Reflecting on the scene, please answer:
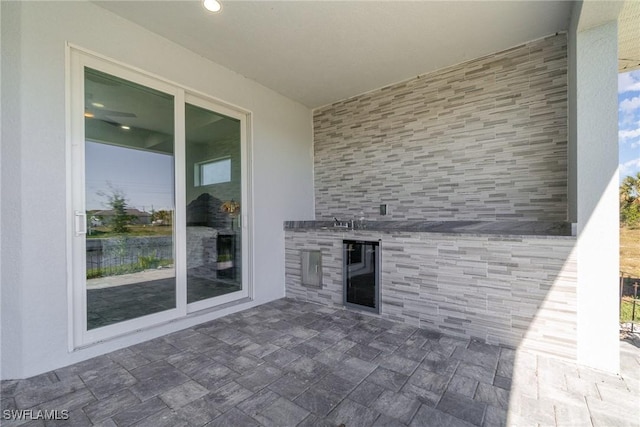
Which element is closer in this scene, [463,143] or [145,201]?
[145,201]

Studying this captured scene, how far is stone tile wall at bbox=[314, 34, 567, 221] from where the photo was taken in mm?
2729

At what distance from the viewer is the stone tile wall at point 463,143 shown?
2.73 metres

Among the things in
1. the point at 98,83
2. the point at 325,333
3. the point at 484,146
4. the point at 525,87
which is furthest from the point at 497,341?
the point at 98,83

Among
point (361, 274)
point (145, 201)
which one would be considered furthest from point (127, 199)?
point (361, 274)

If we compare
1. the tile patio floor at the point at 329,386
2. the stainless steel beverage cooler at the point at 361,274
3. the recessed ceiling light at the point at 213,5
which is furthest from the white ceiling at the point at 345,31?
the tile patio floor at the point at 329,386

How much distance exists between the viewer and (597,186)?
2.05 m

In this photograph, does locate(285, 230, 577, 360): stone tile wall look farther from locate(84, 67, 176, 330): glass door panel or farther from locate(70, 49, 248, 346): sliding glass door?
locate(84, 67, 176, 330): glass door panel

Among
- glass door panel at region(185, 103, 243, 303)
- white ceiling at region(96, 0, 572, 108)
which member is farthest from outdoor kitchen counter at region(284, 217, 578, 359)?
white ceiling at region(96, 0, 572, 108)

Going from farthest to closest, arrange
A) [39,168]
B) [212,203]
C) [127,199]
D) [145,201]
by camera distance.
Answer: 1. [212,203]
2. [145,201]
3. [127,199]
4. [39,168]

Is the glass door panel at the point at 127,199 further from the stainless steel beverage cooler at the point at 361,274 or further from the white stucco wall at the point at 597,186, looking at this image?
the white stucco wall at the point at 597,186

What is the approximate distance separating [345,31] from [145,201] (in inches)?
97.5

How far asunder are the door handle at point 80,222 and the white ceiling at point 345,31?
1.73 meters

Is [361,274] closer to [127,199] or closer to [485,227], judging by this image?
[485,227]

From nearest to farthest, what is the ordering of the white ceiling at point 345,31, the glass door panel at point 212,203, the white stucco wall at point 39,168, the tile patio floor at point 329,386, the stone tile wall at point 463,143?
1. the tile patio floor at point 329,386
2. the white stucco wall at point 39,168
3. the white ceiling at point 345,31
4. the stone tile wall at point 463,143
5. the glass door panel at point 212,203
